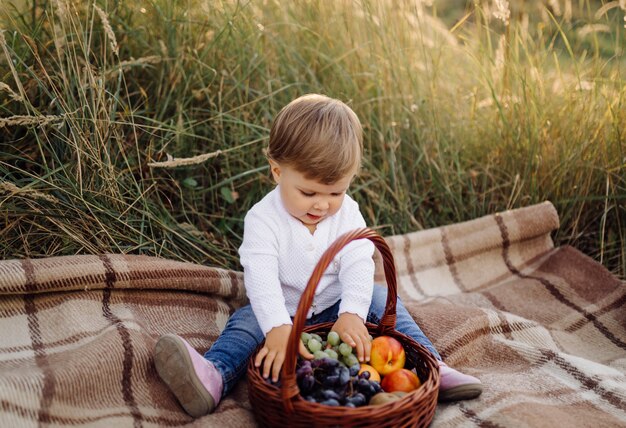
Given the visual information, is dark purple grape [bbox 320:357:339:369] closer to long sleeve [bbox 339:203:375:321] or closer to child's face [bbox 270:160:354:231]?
long sleeve [bbox 339:203:375:321]

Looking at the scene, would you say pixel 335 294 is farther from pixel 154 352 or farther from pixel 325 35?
pixel 325 35

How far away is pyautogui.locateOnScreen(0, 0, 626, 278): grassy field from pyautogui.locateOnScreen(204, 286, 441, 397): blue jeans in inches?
22.1

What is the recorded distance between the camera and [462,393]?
82.0 inches

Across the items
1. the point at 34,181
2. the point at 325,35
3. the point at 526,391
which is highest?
the point at 325,35

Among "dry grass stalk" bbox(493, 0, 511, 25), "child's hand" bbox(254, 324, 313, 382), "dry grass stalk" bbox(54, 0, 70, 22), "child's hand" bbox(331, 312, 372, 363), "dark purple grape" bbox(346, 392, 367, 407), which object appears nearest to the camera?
"dark purple grape" bbox(346, 392, 367, 407)

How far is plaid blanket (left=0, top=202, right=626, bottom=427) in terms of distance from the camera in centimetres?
197

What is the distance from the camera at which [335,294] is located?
240 cm

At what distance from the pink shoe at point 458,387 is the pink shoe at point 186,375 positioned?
0.72 metres

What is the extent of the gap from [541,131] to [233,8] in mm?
1700

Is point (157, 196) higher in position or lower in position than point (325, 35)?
lower

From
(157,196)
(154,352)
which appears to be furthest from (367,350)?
(157,196)

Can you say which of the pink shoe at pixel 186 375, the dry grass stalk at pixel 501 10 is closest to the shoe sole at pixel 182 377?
the pink shoe at pixel 186 375

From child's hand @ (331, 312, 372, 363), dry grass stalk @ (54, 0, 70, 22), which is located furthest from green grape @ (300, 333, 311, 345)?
dry grass stalk @ (54, 0, 70, 22)

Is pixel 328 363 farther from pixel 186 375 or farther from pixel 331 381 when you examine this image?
pixel 186 375
